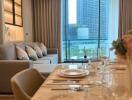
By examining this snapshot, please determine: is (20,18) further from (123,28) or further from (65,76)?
(65,76)

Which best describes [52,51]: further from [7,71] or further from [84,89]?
[84,89]

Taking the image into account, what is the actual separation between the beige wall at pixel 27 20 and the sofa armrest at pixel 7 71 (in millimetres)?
2630

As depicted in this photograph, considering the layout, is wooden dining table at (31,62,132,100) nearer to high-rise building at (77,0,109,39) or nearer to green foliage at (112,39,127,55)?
green foliage at (112,39,127,55)

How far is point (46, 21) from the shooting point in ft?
23.1

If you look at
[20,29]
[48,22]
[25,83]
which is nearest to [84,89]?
[25,83]

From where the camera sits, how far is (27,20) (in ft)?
21.2

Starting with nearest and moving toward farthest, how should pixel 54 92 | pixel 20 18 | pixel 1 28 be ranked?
pixel 54 92 < pixel 1 28 < pixel 20 18

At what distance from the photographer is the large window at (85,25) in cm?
734

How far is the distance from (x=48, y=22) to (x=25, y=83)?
5.47 m

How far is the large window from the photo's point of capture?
7340mm

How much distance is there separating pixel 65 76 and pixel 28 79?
0.30 meters

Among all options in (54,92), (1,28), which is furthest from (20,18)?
(54,92)

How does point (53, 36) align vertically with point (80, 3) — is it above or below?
below

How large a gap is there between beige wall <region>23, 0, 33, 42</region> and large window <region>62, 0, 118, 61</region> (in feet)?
3.77
